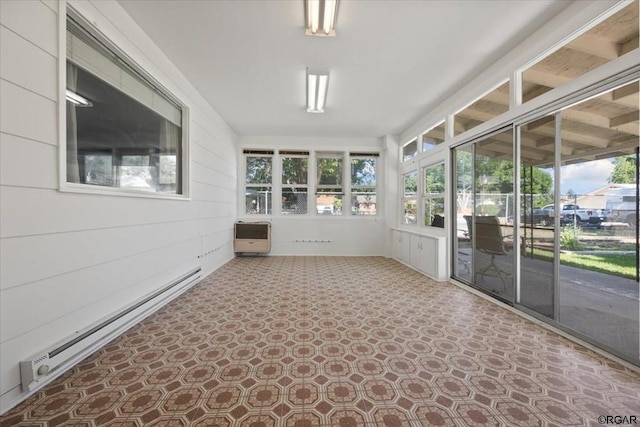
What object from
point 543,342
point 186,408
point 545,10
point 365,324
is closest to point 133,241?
point 186,408

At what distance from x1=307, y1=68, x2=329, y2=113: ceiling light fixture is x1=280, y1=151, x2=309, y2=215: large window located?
6.84ft

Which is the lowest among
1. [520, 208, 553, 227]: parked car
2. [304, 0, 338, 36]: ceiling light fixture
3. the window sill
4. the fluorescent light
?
[520, 208, 553, 227]: parked car

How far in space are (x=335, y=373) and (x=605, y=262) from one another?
2735mm

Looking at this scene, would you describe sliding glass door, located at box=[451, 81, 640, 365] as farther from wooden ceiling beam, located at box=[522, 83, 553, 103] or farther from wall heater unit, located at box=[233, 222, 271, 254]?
wall heater unit, located at box=[233, 222, 271, 254]

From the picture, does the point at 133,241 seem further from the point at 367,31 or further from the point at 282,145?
the point at 282,145

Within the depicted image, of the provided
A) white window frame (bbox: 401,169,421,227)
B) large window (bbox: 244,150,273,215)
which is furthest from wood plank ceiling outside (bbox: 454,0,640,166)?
large window (bbox: 244,150,273,215)

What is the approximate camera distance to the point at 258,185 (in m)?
6.65

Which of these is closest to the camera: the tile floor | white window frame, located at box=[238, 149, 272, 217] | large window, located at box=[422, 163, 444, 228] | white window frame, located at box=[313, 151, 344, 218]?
the tile floor

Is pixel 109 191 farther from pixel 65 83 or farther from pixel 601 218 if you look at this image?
pixel 601 218

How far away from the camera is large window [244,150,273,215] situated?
21.8 ft

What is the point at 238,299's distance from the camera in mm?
3369

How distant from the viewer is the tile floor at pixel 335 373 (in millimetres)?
1482

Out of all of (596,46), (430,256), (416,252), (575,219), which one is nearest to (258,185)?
(416,252)

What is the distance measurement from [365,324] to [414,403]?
1.07 metres
